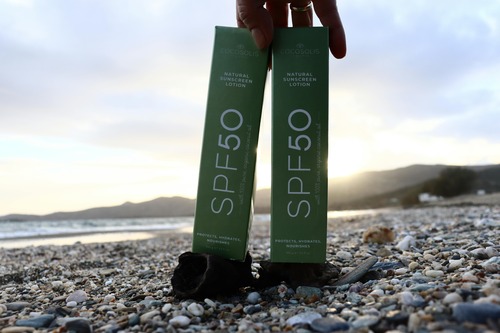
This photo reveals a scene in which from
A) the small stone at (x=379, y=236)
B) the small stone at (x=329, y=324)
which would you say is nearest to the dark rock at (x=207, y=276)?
the small stone at (x=329, y=324)

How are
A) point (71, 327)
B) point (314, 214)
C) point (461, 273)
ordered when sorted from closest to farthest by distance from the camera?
point (71, 327), point (461, 273), point (314, 214)

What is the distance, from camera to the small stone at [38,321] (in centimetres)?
285

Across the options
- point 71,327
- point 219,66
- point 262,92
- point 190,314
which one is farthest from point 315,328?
point 219,66

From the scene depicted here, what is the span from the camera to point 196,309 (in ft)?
9.29

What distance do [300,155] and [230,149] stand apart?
50 cm

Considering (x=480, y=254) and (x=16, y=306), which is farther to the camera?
(x=480, y=254)

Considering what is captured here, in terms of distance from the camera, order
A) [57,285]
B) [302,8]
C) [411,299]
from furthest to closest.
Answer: [57,285]
[302,8]
[411,299]

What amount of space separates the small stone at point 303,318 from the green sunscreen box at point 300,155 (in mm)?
667

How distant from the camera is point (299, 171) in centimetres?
319

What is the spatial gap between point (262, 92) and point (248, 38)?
408 mm

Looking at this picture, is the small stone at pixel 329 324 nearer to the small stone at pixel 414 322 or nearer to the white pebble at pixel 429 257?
the small stone at pixel 414 322

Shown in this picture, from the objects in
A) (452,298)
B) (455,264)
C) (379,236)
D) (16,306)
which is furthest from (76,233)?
(452,298)

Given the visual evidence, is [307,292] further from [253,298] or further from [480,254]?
[480,254]

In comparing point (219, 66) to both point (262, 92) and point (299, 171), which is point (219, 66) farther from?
point (299, 171)
